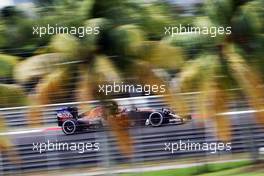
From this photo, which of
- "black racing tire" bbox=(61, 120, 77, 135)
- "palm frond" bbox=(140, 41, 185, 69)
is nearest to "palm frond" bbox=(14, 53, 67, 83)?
"palm frond" bbox=(140, 41, 185, 69)

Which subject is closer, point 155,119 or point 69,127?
point 69,127

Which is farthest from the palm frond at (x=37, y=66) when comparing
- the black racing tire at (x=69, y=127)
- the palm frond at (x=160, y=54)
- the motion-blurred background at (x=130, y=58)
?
the black racing tire at (x=69, y=127)

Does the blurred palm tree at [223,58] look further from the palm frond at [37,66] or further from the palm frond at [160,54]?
the palm frond at [37,66]

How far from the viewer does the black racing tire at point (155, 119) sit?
19.7 metres

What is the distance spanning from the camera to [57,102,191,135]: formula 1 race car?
17.6 metres

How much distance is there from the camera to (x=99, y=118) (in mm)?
17219

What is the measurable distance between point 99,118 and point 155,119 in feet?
10.1

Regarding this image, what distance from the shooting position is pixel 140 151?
19.9m

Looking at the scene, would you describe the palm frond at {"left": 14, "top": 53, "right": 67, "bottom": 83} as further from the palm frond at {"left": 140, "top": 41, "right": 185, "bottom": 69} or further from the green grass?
the green grass

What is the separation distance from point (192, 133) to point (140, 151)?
168 centimetres

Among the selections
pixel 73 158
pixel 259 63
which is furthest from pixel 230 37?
pixel 73 158

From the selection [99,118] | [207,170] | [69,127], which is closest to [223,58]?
[99,118]

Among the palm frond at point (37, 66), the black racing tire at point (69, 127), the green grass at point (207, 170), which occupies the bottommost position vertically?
the green grass at point (207, 170)

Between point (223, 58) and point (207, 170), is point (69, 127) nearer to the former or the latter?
point (207, 170)
